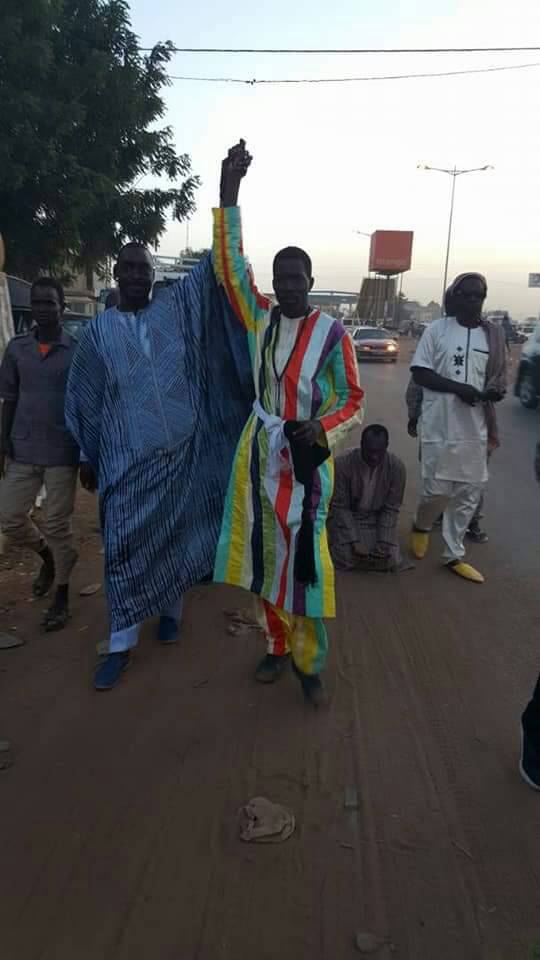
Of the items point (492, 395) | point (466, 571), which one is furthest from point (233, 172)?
point (466, 571)

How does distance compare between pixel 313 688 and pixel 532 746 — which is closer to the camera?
pixel 532 746

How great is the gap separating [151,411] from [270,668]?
132cm

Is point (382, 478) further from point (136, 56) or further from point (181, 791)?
point (136, 56)

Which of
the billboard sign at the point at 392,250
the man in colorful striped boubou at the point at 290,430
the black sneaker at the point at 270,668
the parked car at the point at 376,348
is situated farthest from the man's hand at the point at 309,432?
the billboard sign at the point at 392,250

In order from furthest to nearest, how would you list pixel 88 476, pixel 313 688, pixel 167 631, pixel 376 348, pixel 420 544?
pixel 376 348 < pixel 420 544 < pixel 167 631 < pixel 88 476 < pixel 313 688

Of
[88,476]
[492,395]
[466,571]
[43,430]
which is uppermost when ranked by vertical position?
[492,395]

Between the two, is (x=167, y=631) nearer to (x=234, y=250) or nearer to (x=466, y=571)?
(x=234, y=250)

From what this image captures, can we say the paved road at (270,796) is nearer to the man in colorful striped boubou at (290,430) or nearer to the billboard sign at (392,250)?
the man in colorful striped boubou at (290,430)

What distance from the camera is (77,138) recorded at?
507 inches

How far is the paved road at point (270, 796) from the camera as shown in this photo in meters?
2.15

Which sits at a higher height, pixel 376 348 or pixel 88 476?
pixel 88 476

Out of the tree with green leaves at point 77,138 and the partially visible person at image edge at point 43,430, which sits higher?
the tree with green leaves at point 77,138

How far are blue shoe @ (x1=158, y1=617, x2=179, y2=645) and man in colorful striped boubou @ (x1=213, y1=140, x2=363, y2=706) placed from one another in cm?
82

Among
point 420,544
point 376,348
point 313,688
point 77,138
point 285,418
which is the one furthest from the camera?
point 376,348
